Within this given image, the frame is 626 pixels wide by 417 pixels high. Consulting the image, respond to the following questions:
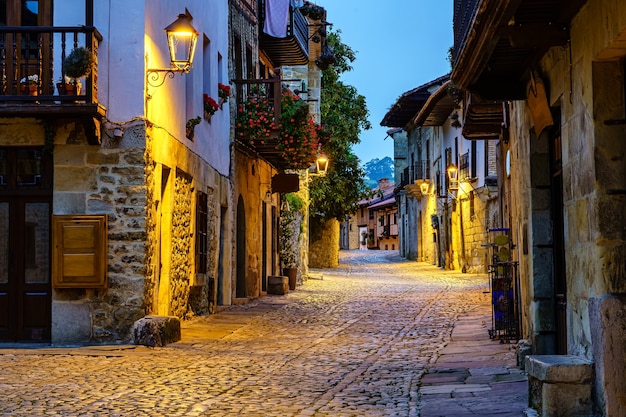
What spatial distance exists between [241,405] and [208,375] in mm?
1785

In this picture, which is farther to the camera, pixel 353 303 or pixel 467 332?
pixel 353 303

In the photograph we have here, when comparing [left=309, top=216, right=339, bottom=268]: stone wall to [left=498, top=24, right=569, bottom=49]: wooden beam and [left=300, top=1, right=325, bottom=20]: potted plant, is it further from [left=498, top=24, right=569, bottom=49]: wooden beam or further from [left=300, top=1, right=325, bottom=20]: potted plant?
[left=498, top=24, right=569, bottom=49]: wooden beam

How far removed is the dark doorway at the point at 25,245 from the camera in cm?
1185

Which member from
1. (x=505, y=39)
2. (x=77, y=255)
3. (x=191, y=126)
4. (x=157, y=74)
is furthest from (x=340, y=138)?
(x=505, y=39)

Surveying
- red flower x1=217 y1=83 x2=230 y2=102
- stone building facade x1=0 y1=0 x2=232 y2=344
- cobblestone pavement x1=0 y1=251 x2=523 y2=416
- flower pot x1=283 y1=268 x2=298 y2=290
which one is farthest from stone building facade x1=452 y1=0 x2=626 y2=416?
flower pot x1=283 y1=268 x2=298 y2=290

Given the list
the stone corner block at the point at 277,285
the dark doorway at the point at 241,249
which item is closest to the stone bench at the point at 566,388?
the dark doorway at the point at 241,249

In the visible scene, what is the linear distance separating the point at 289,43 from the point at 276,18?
115 centimetres

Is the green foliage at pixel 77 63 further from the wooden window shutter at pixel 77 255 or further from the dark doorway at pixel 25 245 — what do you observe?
the wooden window shutter at pixel 77 255

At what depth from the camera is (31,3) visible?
1198 centimetres

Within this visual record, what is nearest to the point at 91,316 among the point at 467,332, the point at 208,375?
the point at 208,375

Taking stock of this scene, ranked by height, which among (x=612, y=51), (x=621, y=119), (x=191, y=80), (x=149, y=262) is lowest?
(x=149, y=262)

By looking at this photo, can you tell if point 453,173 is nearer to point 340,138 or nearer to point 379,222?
point 340,138

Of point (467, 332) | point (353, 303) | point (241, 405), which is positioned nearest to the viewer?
point (241, 405)

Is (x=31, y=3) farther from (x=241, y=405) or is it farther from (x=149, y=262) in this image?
(x=241, y=405)
